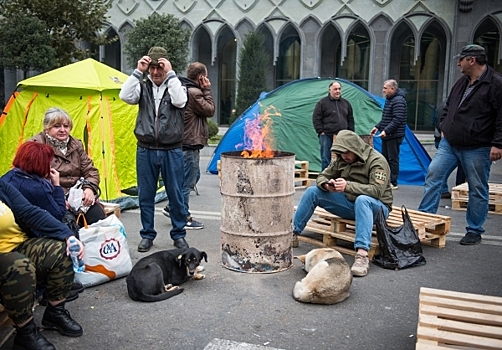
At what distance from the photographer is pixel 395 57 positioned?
22844 millimetres

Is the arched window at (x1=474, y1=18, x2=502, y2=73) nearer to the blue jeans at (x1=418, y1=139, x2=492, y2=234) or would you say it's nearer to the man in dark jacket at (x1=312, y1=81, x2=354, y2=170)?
the man in dark jacket at (x1=312, y1=81, x2=354, y2=170)

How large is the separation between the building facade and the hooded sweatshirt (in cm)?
1712

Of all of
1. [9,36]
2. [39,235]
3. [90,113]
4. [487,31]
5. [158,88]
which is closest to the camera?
[39,235]

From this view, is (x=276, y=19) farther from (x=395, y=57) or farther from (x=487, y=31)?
(x=487, y=31)

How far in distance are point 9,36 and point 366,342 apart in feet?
52.2

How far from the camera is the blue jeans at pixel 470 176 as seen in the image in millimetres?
5691

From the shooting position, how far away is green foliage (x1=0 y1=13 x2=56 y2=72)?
15531 millimetres

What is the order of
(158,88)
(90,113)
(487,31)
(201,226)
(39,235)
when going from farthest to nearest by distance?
(487,31), (90,113), (201,226), (158,88), (39,235)

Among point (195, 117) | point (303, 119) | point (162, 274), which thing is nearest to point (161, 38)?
point (303, 119)

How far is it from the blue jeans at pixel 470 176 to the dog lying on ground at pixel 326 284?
2352 millimetres

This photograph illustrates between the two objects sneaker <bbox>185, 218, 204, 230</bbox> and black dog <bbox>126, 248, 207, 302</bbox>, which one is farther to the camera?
sneaker <bbox>185, 218, 204, 230</bbox>

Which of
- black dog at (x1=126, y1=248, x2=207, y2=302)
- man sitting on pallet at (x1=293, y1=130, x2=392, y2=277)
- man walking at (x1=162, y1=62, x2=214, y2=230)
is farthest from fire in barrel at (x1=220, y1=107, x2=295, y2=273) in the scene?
man walking at (x1=162, y1=62, x2=214, y2=230)

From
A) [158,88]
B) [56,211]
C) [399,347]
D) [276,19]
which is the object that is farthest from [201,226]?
[276,19]

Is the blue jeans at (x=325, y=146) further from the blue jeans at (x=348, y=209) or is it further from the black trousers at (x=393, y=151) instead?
the blue jeans at (x=348, y=209)
